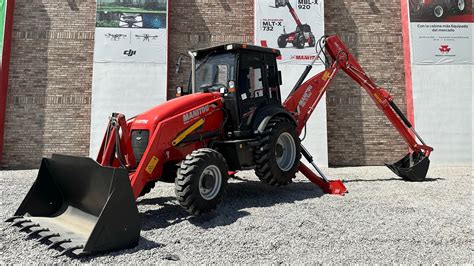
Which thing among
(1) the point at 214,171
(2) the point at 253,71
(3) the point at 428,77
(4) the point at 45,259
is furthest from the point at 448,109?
(4) the point at 45,259

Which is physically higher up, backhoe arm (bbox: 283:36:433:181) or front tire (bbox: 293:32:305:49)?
front tire (bbox: 293:32:305:49)

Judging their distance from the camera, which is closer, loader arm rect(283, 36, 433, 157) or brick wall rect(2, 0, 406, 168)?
loader arm rect(283, 36, 433, 157)

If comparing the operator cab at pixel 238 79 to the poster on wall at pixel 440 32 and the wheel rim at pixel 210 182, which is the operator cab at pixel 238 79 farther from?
the poster on wall at pixel 440 32

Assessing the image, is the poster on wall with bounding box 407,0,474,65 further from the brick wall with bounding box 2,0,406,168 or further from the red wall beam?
the red wall beam

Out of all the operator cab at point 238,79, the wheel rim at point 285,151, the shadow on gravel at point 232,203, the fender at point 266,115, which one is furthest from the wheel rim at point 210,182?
the wheel rim at point 285,151

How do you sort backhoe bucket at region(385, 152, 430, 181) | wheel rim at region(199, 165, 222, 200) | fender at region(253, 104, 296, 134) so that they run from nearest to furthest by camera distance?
wheel rim at region(199, 165, 222, 200) < fender at region(253, 104, 296, 134) < backhoe bucket at region(385, 152, 430, 181)

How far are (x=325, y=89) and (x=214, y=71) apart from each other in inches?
118

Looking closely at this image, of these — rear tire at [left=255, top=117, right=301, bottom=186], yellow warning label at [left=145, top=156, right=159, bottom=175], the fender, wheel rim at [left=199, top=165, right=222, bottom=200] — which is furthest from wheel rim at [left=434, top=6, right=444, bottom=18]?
yellow warning label at [left=145, top=156, right=159, bottom=175]

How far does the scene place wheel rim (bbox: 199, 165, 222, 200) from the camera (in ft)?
14.6

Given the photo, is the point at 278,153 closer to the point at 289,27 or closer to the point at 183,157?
the point at 183,157

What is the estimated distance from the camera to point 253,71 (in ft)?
19.8

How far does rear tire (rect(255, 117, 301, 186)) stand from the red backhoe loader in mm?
18

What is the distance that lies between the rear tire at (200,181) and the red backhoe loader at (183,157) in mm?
14

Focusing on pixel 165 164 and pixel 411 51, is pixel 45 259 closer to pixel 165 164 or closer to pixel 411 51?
pixel 165 164
